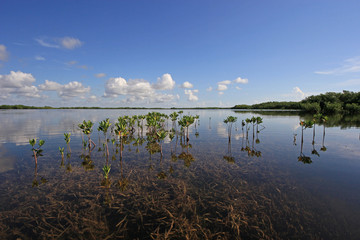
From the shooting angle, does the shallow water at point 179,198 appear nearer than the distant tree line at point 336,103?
Yes

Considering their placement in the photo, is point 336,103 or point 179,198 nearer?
point 179,198

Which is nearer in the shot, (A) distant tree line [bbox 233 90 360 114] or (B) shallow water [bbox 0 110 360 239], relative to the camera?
(B) shallow water [bbox 0 110 360 239]

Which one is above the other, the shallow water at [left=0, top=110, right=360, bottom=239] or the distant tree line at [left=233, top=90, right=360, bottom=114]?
the distant tree line at [left=233, top=90, right=360, bottom=114]

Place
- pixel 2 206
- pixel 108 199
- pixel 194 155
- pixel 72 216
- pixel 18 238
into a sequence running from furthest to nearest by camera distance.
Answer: pixel 194 155
pixel 108 199
pixel 2 206
pixel 72 216
pixel 18 238

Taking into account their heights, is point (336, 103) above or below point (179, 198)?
above

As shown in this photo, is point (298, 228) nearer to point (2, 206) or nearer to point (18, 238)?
point (18, 238)

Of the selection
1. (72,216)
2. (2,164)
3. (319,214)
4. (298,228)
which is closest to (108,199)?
(72,216)

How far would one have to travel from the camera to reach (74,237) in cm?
617

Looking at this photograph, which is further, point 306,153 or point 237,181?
point 306,153

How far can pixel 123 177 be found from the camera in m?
11.7

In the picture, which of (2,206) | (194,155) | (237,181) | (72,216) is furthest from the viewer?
(194,155)

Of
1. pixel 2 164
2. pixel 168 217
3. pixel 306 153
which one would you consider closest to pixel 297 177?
pixel 306 153

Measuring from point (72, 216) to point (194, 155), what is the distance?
12.5 m

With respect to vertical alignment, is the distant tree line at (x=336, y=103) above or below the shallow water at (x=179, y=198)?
above
